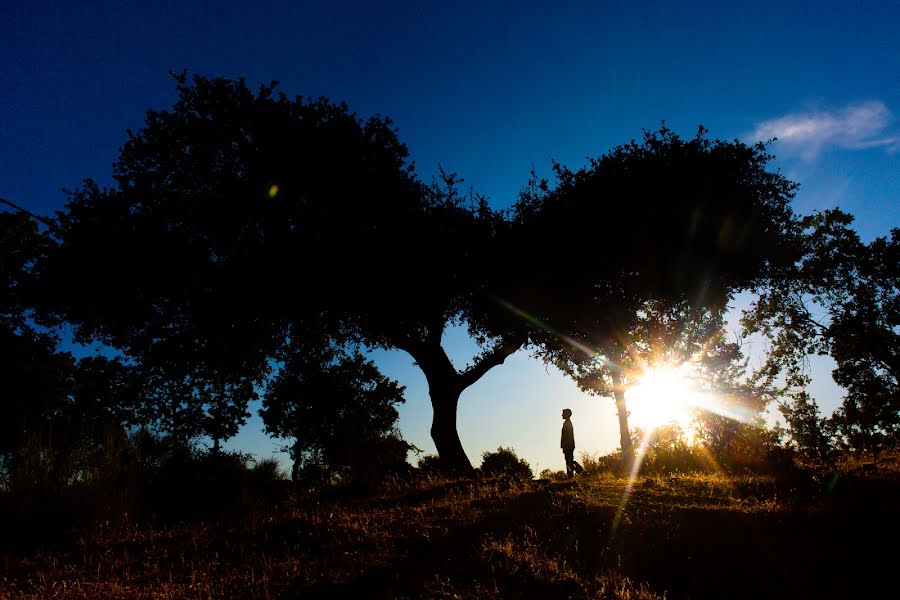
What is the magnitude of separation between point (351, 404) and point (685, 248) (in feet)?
72.0

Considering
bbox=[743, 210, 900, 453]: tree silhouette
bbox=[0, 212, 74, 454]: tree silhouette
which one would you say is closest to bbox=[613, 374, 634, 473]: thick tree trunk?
bbox=[743, 210, 900, 453]: tree silhouette

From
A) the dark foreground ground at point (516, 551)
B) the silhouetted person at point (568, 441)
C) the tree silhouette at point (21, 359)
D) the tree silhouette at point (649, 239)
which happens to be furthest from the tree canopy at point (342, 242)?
the tree silhouette at point (21, 359)

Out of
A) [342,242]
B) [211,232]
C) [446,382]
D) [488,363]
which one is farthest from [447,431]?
[211,232]

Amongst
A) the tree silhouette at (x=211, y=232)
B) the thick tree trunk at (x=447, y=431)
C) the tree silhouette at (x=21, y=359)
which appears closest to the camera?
the tree silhouette at (x=211, y=232)

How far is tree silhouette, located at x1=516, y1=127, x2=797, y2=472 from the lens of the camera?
15.8 metres

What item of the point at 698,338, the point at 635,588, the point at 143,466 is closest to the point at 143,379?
the point at 143,466

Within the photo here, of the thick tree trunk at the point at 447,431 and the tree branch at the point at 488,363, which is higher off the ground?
the tree branch at the point at 488,363

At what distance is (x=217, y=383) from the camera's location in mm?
17438

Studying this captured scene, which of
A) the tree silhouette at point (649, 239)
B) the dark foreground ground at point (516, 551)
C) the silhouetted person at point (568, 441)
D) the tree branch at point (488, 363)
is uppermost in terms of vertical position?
the tree silhouette at point (649, 239)

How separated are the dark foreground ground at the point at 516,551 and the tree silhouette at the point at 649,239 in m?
7.91

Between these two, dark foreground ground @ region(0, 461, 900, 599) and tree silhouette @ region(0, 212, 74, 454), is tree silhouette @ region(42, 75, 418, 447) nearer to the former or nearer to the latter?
dark foreground ground @ region(0, 461, 900, 599)

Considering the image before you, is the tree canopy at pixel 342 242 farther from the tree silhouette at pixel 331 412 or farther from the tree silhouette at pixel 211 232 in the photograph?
the tree silhouette at pixel 331 412

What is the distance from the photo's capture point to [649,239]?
16.0 metres

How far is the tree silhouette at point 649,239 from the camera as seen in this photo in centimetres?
1580
